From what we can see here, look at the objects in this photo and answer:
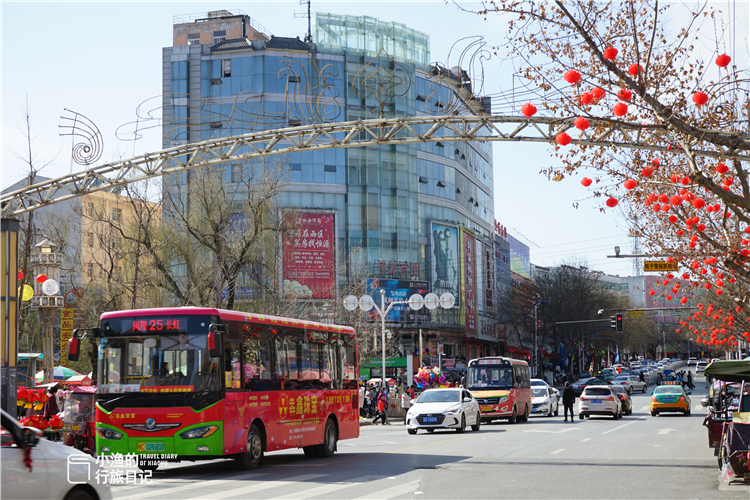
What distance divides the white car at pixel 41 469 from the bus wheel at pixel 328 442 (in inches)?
437

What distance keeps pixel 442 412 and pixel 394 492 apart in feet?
51.1

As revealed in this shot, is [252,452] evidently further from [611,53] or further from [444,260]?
[444,260]

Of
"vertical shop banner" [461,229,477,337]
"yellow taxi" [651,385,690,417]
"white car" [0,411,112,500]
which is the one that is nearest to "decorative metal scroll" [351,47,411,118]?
"white car" [0,411,112,500]

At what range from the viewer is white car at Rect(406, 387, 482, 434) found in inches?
1083

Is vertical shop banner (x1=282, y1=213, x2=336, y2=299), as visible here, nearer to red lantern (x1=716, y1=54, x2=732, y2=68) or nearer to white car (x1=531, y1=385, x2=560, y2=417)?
white car (x1=531, y1=385, x2=560, y2=417)

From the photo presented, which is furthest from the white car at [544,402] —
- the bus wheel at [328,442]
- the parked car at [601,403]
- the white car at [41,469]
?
the white car at [41,469]

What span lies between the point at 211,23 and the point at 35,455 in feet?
237

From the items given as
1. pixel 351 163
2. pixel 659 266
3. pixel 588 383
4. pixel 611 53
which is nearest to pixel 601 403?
pixel 659 266

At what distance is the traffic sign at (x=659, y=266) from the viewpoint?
33116 mm

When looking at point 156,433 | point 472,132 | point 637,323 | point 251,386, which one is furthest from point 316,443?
point 637,323

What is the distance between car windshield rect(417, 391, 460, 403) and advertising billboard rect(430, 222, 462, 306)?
139 ft

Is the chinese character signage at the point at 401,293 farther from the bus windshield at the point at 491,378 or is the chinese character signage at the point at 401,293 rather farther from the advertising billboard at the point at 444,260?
the bus windshield at the point at 491,378

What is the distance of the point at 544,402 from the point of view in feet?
135

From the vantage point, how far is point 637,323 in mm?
98125
